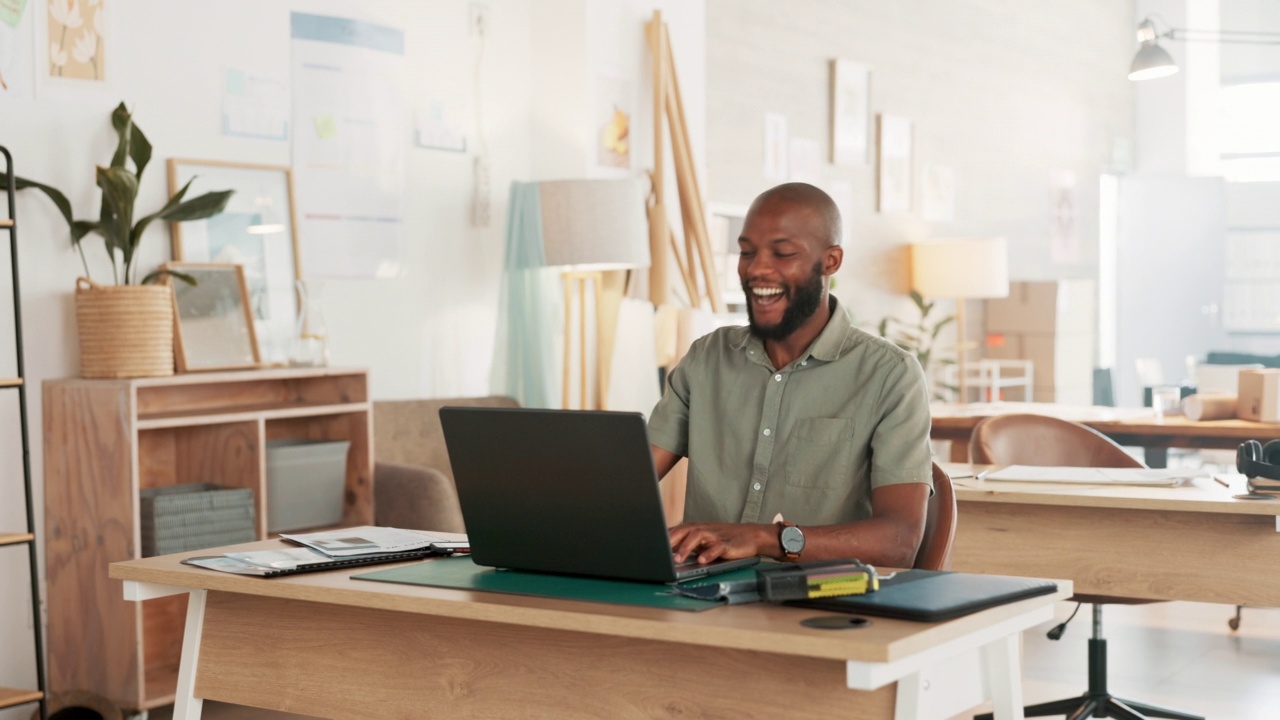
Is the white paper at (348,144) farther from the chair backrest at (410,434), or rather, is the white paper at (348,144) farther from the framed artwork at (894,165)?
the framed artwork at (894,165)

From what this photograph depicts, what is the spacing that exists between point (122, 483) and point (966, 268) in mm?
5929

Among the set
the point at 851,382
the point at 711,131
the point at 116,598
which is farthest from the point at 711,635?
the point at 711,131

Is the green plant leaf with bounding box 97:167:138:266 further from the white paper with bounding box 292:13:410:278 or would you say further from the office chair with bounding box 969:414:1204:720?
the office chair with bounding box 969:414:1204:720

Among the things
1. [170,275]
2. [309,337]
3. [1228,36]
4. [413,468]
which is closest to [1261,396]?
[413,468]

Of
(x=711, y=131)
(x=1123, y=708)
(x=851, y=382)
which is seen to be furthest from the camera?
(x=711, y=131)

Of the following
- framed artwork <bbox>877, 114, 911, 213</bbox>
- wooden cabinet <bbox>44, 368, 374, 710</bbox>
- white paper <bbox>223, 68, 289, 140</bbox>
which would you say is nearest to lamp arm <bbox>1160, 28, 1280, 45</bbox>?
framed artwork <bbox>877, 114, 911, 213</bbox>

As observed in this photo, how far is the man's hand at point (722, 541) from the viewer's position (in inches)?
82.7

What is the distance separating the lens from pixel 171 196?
14.7 ft

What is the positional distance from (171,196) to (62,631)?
1371 mm

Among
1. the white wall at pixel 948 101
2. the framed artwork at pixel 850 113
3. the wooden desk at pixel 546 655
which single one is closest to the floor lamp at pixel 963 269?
the white wall at pixel 948 101

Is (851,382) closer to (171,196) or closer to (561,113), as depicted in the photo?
(171,196)

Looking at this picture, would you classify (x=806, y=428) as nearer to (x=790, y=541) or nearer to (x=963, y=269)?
(x=790, y=541)

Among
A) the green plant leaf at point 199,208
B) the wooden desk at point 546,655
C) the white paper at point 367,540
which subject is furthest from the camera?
the green plant leaf at point 199,208

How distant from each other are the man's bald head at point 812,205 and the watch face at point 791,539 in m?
0.66
